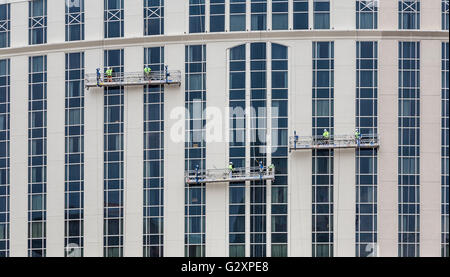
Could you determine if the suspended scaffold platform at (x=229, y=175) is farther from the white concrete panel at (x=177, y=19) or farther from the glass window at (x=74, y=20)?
the glass window at (x=74, y=20)

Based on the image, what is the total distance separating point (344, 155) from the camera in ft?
224

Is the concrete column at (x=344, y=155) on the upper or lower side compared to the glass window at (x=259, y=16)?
lower

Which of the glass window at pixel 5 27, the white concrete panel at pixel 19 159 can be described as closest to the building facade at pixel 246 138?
the white concrete panel at pixel 19 159

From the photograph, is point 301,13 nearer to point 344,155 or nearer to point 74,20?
point 344,155

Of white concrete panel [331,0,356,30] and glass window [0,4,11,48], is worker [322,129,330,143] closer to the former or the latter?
white concrete panel [331,0,356,30]

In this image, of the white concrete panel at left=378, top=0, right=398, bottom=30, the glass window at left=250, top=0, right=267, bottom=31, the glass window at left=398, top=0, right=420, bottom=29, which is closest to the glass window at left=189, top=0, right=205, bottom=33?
the glass window at left=250, top=0, right=267, bottom=31

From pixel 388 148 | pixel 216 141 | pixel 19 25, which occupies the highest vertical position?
pixel 19 25

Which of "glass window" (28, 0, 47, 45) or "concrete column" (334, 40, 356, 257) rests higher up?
"glass window" (28, 0, 47, 45)

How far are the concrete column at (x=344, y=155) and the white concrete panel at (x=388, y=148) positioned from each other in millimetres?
2150

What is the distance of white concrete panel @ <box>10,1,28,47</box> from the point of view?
240 ft

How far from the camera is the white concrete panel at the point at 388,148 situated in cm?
6756

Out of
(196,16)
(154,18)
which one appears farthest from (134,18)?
(196,16)

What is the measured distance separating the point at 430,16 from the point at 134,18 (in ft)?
78.8

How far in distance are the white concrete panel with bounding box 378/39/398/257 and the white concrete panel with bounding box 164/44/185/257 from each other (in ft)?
51.5
